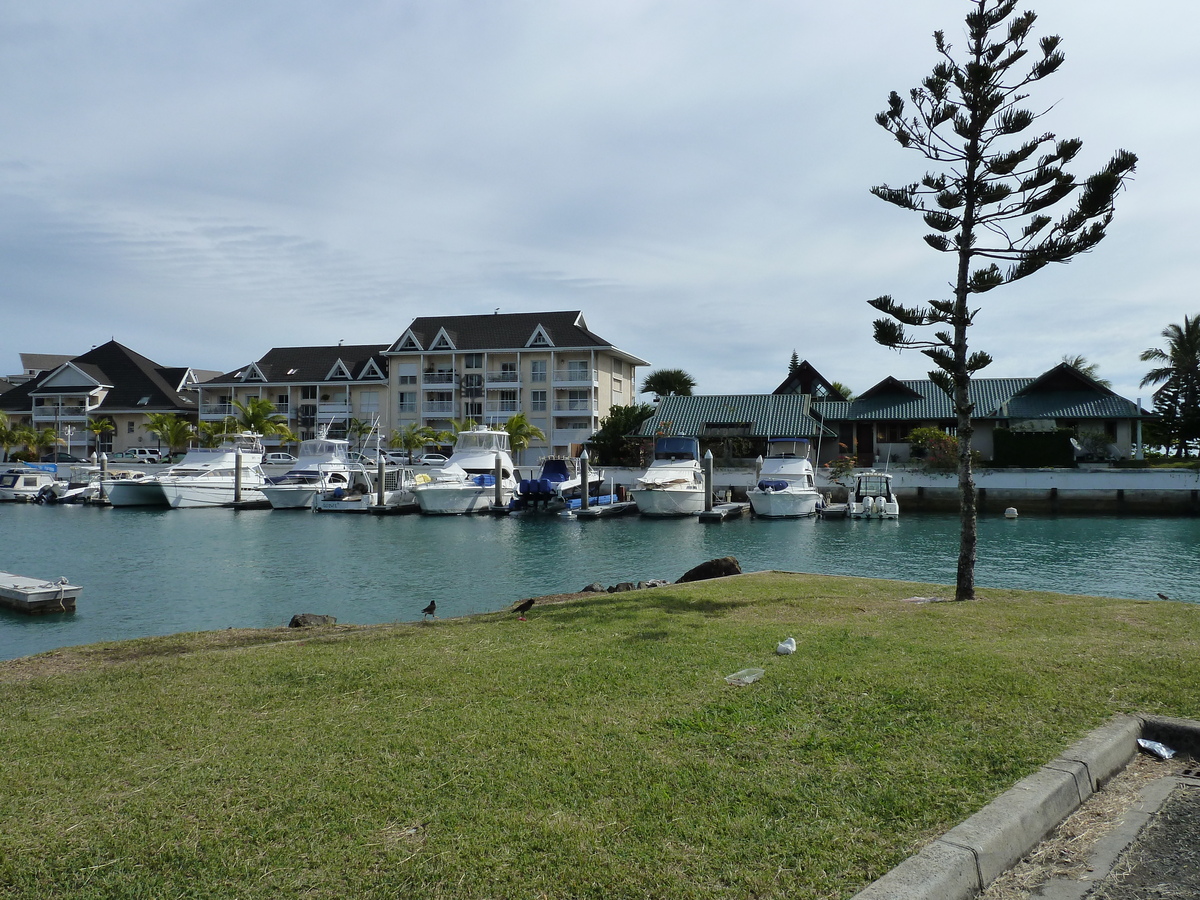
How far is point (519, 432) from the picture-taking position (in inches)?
2418

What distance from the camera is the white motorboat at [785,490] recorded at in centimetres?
4169

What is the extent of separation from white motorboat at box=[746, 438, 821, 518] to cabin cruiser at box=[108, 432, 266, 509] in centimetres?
3098

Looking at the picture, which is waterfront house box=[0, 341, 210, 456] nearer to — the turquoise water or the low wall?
the turquoise water

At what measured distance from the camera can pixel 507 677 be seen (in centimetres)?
700

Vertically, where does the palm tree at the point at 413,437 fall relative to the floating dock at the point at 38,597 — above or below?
above

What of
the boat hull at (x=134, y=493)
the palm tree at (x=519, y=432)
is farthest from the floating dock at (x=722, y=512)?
the boat hull at (x=134, y=493)

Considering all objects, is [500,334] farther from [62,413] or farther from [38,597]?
[38,597]

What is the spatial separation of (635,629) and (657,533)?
88.5ft

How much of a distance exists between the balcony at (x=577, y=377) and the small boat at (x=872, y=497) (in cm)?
2674

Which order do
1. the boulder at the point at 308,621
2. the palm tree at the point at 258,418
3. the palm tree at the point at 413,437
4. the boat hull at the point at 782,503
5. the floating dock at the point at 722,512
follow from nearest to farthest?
the boulder at the point at 308,621 < the floating dock at the point at 722,512 < the boat hull at the point at 782,503 < the palm tree at the point at 258,418 < the palm tree at the point at 413,437

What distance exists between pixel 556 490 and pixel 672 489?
829cm

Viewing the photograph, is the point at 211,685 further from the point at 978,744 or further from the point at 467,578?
the point at 467,578

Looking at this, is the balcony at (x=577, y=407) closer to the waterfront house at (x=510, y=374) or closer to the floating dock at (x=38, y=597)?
the waterfront house at (x=510, y=374)

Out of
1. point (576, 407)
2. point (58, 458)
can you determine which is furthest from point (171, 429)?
point (576, 407)
